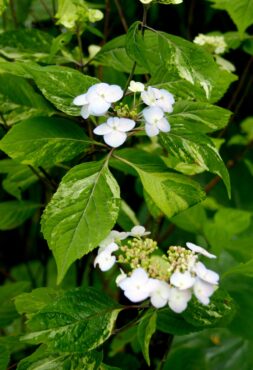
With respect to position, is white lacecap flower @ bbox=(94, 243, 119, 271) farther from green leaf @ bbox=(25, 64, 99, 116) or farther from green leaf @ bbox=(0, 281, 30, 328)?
green leaf @ bbox=(0, 281, 30, 328)

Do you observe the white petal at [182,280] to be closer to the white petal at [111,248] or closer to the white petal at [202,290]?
the white petal at [202,290]

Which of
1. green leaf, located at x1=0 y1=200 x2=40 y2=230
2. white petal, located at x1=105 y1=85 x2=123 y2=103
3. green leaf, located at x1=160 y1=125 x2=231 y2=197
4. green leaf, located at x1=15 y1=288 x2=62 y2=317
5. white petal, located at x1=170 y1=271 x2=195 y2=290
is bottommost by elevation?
green leaf, located at x1=0 y1=200 x2=40 y2=230

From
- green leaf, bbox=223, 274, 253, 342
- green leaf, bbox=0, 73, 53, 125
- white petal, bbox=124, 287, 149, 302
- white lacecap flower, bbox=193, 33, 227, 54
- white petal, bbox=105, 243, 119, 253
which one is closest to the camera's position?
white petal, bbox=124, 287, 149, 302

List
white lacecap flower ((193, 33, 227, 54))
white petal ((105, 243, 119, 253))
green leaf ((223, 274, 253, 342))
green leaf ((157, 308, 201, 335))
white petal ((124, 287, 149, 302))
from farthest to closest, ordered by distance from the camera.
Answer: white lacecap flower ((193, 33, 227, 54)) < green leaf ((223, 274, 253, 342)) < green leaf ((157, 308, 201, 335)) < white petal ((105, 243, 119, 253)) < white petal ((124, 287, 149, 302))

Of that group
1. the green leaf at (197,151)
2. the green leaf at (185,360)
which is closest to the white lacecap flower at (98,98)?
the green leaf at (197,151)

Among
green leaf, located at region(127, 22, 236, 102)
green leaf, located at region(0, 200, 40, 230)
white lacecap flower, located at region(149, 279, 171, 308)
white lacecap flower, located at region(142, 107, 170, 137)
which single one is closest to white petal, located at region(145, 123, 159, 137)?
white lacecap flower, located at region(142, 107, 170, 137)

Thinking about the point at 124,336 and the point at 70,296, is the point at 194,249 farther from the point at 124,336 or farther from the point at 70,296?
the point at 124,336

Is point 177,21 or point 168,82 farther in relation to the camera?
point 177,21

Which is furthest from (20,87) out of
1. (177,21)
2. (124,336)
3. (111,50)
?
(177,21)
